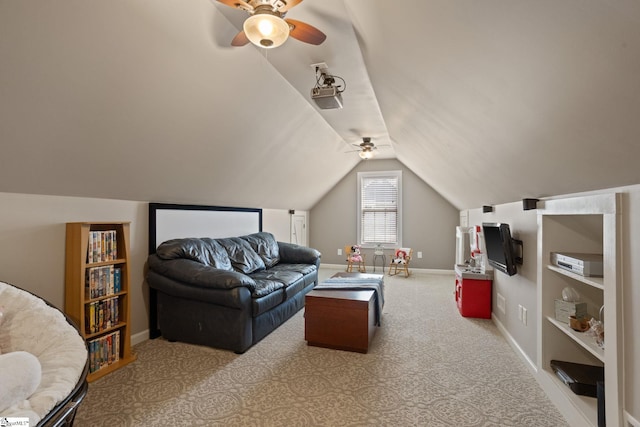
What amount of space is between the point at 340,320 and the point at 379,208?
4.65 meters

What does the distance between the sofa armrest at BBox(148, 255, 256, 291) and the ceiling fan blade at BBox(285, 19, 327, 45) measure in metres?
2.15

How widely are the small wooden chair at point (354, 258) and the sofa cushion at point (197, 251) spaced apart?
11.3 ft

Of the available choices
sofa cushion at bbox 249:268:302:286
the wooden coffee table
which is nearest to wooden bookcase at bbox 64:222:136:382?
sofa cushion at bbox 249:268:302:286

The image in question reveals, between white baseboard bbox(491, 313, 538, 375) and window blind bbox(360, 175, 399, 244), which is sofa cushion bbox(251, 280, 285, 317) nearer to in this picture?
white baseboard bbox(491, 313, 538, 375)

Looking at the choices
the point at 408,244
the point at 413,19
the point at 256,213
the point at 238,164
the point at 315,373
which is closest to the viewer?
the point at 413,19

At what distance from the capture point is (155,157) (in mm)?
2861

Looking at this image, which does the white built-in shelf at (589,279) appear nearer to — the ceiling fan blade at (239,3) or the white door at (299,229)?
the ceiling fan blade at (239,3)

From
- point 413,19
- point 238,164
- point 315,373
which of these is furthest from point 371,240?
point 413,19

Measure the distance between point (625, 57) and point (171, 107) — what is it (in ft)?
8.94

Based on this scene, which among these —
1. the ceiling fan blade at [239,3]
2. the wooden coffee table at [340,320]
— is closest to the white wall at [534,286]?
the wooden coffee table at [340,320]

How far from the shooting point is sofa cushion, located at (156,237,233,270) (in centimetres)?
329

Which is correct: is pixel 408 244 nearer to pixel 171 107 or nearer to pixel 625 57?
pixel 171 107

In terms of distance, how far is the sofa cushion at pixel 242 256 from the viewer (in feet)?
Answer: 13.7

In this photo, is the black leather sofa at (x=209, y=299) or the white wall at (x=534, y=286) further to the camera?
the black leather sofa at (x=209, y=299)
